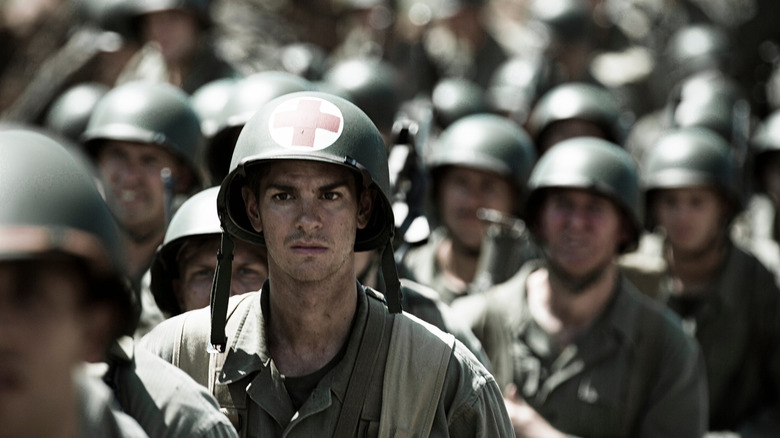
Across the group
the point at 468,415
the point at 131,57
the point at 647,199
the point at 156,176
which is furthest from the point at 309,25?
the point at 468,415

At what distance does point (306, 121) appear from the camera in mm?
4484

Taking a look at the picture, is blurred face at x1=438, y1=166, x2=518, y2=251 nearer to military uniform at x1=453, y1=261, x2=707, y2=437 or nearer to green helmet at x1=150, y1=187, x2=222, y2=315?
military uniform at x1=453, y1=261, x2=707, y2=437

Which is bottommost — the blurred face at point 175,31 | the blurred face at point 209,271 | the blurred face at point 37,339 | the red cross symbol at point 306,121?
the blurred face at point 209,271

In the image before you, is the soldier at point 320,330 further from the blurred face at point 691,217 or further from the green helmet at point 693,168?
the green helmet at point 693,168

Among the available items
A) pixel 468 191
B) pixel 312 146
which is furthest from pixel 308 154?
pixel 468 191

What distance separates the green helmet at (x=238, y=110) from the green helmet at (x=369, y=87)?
115 centimetres

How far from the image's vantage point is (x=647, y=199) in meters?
9.35

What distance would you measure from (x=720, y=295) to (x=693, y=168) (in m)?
1.22

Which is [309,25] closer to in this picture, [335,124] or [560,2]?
[560,2]

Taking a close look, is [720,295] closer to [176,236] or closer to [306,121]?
[176,236]

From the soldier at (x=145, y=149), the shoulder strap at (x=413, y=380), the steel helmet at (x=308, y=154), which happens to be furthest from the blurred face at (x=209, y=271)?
the soldier at (x=145, y=149)

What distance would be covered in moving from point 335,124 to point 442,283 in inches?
149

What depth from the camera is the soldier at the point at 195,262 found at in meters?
5.50

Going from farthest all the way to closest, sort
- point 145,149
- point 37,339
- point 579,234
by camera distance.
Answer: point 145,149 < point 579,234 < point 37,339
